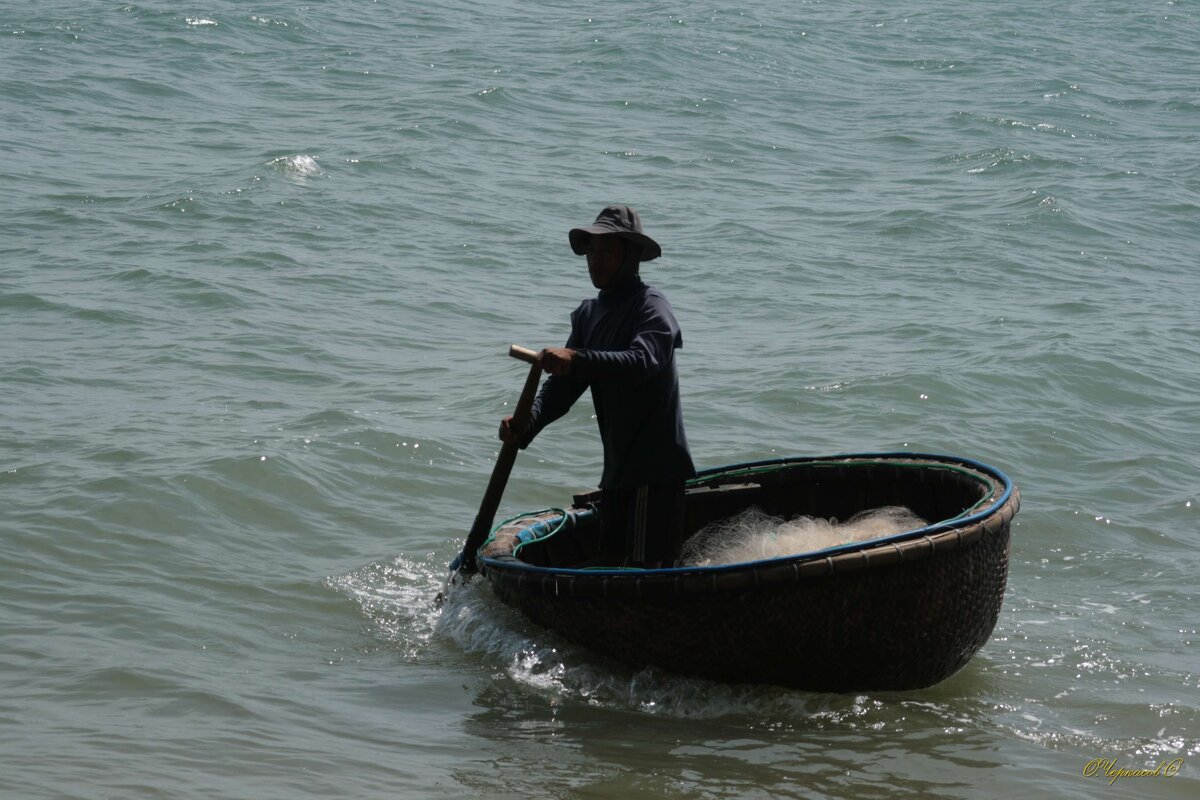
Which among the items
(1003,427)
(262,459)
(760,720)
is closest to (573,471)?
(262,459)

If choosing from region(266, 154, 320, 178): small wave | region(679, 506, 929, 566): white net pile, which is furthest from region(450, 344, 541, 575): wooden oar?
region(266, 154, 320, 178): small wave

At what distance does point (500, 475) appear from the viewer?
6.02m

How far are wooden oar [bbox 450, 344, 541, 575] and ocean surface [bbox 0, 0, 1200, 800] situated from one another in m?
0.15

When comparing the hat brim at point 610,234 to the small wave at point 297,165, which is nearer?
the hat brim at point 610,234

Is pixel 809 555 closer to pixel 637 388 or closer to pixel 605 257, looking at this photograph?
pixel 637 388

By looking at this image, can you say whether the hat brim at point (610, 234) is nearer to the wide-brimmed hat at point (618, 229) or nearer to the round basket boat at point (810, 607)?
the wide-brimmed hat at point (618, 229)

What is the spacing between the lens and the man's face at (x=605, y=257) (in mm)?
5449

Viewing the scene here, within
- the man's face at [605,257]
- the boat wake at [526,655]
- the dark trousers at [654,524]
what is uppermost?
the man's face at [605,257]

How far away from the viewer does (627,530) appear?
584cm

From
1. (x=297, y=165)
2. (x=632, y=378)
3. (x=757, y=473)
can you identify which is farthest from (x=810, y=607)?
(x=297, y=165)

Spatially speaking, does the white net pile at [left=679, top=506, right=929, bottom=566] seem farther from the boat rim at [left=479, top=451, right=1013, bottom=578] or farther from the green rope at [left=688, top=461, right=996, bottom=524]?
the boat rim at [left=479, top=451, right=1013, bottom=578]

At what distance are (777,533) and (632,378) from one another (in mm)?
1329

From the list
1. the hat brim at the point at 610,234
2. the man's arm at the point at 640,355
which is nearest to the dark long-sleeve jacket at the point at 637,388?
the man's arm at the point at 640,355

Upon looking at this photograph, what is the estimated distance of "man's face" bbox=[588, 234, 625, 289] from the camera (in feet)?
17.9
